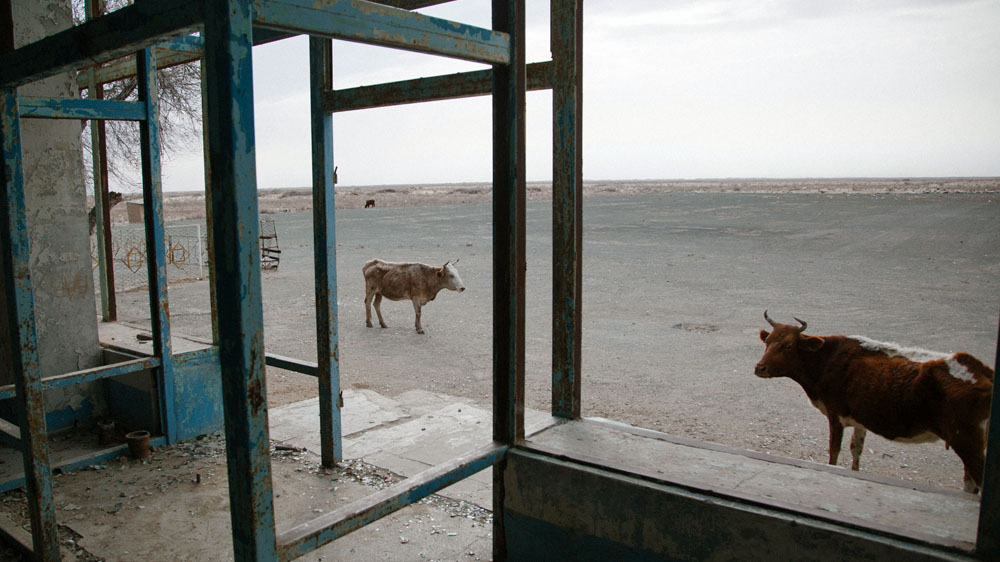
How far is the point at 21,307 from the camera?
317 centimetres

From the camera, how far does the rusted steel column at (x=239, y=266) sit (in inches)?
73.7

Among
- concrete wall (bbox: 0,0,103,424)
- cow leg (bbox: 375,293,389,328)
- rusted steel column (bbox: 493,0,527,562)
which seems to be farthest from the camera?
cow leg (bbox: 375,293,389,328)

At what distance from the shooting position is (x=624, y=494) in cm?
283

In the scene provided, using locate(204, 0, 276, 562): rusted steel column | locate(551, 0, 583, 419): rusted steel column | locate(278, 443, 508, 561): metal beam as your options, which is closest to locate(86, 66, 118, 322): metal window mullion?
locate(551, 0, 583, 419): rusted steel column

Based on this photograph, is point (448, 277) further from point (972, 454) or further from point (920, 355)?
point (972, 454)

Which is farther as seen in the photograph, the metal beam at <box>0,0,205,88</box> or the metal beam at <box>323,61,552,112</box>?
the metal beam at <box>323,61,552,112</box>

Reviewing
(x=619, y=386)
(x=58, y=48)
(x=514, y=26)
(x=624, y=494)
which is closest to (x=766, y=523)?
(x=624, y=494)

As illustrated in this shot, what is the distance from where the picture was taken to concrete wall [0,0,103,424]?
5.30 meters

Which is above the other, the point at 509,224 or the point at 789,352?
the point at 509,224

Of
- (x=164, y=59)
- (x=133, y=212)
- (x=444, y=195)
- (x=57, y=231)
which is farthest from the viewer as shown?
(x=444, y=195)

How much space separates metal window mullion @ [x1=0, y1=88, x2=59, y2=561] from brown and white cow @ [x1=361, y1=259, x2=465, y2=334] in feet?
25.1

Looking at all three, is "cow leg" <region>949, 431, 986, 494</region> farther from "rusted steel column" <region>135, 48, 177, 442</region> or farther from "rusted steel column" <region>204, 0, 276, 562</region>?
"rusted steel column" <region>135, 48, 177, 442</region>

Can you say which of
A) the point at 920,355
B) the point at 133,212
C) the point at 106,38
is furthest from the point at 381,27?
the point at 133,212

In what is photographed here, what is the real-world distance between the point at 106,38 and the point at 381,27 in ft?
3.12
